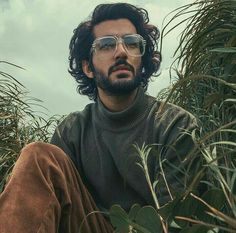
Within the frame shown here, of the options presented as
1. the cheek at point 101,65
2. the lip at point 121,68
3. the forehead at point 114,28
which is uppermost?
the forehead at point 114,28

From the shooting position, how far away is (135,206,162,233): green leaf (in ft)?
3.86

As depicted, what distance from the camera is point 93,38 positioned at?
12.5 feet

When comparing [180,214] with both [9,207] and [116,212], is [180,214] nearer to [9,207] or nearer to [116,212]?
[116,212]

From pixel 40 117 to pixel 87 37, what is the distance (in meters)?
0.75

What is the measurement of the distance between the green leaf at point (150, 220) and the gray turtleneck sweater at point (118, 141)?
1.29m

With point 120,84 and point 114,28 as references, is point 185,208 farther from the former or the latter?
point 114,28

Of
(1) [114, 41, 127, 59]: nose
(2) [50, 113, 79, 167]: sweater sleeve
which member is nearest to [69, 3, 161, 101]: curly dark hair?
(1) [114, 41, 127, 59]: nose

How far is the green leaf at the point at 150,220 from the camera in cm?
118

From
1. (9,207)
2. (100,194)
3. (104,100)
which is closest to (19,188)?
(9,207)

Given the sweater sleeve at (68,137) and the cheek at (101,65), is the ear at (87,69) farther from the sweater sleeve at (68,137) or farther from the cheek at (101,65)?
the sweater sleeve at (68,137)

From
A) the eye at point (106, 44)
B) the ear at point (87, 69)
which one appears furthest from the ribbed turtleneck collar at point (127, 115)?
the ear at point (87, 69)

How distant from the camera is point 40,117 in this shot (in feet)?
14.0

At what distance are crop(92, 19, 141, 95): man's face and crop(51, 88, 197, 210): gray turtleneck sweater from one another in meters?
0.09

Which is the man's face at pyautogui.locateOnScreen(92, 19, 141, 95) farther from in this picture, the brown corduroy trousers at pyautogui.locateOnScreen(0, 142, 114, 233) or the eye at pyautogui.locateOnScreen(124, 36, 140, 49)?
the brown corduroy trousers at pyautogui.locateOnScreen(0, 142, 114, 233)
